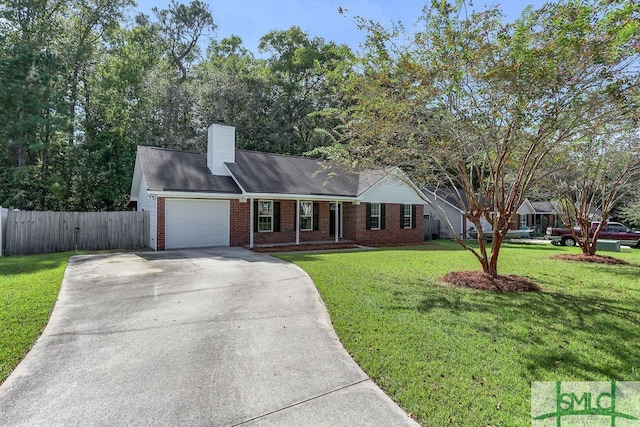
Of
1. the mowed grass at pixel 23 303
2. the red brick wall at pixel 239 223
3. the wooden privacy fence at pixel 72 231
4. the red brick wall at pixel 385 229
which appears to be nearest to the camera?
the mowed grass at pixel 23 303

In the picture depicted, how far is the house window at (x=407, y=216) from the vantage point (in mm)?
19812

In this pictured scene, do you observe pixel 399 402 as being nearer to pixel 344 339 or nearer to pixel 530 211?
pixel 344 339

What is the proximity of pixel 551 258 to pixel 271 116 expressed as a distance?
2197 cm

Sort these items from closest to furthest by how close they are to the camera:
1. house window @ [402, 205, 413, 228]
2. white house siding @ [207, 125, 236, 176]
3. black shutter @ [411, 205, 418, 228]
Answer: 1. white house siding @ [207, 125, 236, 176]
2. house window @ [402, 205, 413, 228]
3. black shutter @ [411, 205, 418, 228]

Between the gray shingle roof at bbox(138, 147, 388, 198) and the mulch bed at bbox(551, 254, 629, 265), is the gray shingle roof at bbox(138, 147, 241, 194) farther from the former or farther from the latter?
the mulch bed at bbox(551, 254, 629, 265)

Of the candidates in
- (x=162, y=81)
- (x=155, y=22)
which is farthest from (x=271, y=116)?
(x=155, y=22)

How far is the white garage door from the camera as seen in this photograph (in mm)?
13680

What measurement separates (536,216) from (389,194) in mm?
30397

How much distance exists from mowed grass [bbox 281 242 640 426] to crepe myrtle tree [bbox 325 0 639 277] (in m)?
2.40

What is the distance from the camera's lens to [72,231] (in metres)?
13.8

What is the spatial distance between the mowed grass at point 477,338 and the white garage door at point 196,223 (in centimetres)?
728

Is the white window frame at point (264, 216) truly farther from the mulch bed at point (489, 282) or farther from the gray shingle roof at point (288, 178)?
the mulch bed at point (489, 282)

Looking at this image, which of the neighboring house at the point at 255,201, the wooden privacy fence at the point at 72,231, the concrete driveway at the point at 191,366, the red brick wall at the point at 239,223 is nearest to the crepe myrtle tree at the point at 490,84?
the neighboring house at the point at 255,201

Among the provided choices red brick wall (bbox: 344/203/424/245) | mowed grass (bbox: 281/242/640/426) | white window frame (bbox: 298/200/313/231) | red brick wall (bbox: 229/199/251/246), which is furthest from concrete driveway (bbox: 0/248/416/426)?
red brick wall (bbox: 344/203/424/245)
